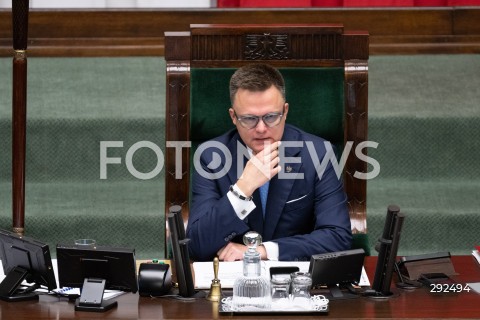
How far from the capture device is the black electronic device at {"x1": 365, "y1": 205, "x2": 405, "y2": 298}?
2.23 m

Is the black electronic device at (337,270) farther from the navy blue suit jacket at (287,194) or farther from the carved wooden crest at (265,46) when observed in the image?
the carved wooden crest at (265,46)

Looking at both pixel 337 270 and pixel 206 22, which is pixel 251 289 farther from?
pixel 206 22

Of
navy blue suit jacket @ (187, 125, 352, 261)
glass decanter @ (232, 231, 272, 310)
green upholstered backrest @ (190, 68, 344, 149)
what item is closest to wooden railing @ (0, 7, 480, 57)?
green upholstered backrest @ (190, 68, 344, 149)

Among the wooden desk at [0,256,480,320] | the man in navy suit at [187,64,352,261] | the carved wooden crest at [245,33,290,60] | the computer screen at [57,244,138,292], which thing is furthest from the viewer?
the carved wooden crest at [245,33,290,60]

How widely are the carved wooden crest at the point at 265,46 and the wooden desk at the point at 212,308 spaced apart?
0.94 metres

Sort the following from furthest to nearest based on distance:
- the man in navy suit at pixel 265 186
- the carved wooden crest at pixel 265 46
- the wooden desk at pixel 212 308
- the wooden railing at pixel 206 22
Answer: the wooden railing at pixel 206 22
the carved wooden crest at pixel 265 46
the man in navy suit at pixel 265 186
the wooden desk at pixel 212 308

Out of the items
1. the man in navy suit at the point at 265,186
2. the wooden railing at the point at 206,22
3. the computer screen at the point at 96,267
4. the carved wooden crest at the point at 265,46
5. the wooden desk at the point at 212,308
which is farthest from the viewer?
the wooden railing at the point at 206,22

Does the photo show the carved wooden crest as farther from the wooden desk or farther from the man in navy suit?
the wooden desk

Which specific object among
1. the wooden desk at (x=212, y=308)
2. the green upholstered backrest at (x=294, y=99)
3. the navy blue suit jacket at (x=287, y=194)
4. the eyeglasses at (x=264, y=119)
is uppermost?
the green upholstered backrest at (x=294, y=99)

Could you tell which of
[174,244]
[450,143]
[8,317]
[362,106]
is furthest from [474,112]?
[8,317]

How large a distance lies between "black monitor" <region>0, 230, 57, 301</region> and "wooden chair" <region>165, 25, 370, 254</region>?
2.39 feet

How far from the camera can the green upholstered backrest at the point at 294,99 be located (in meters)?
2.99

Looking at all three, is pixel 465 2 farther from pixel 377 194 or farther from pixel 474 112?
pixel 377 194

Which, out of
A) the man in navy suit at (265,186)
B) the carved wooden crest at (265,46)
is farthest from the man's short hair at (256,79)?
the carved wooden crest at (265,46)
